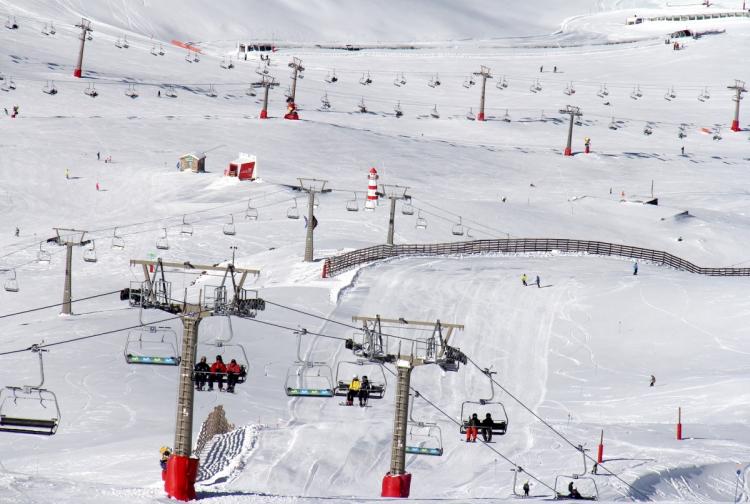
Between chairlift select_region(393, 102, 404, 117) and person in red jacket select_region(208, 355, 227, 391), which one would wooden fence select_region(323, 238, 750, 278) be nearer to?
person in red jacket select_region(208, 355, 227, 391)

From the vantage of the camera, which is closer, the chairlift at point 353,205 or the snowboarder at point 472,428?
the snowboarder at point 472,428

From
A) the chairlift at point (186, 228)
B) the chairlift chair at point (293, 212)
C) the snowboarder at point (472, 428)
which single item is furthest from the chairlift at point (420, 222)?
the snowboarder at point (472, 428)

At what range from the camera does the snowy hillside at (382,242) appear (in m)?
42.7

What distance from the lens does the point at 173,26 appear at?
15100cm

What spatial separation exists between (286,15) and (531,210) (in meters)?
85.1

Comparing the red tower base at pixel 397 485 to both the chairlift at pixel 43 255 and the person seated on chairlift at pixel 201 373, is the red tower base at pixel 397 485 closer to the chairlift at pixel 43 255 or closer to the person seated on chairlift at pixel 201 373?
the person seated on chairlift at pixel 201 373

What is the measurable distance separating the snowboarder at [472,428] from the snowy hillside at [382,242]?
30 centimetres

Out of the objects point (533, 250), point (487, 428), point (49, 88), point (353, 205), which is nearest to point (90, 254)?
point (353, 205)

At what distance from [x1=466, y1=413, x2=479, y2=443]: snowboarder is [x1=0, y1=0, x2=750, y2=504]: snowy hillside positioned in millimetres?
301

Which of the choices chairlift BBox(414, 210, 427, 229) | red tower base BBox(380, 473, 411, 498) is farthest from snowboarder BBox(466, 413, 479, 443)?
chairlift BBox(414, 210, 427, 229)

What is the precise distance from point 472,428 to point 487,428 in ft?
5.12

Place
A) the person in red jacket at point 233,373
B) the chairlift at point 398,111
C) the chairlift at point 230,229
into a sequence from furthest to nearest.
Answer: the chairlift at point 398,111 → the chairlift at point 230,229 → the person in red jacket at point 233,373

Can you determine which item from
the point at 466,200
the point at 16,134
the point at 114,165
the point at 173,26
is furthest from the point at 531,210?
the point at 173,26

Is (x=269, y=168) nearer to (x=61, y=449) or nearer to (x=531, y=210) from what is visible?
(x=531, y=210)
